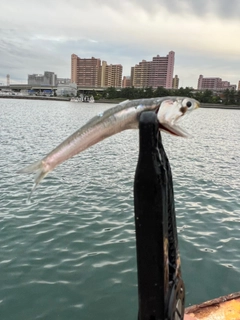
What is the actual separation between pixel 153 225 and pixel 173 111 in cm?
88

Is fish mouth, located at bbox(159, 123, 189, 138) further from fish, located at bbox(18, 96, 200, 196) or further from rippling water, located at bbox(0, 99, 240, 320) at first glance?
rippling water, located at bbox(0, 99, 240, 320)

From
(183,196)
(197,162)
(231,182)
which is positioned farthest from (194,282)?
Answer: (197,162)

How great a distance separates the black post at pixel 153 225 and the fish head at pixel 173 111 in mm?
70

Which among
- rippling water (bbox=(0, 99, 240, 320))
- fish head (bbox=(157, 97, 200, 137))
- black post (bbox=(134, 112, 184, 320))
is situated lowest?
rippling water (bbox=(0, 99, 240, 320))

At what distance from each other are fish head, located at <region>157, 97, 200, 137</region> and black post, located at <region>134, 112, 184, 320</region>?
7cm

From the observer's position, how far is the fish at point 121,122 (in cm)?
224

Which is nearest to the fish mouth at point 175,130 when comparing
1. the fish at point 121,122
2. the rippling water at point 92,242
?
the fish at point 121,122

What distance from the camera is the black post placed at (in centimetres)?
229

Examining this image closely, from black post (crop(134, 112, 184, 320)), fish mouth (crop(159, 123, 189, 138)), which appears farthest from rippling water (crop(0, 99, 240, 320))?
fish mouth (crop(159, 123, 189, 138))

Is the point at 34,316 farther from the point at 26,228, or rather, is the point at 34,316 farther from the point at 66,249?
the point at 26,228

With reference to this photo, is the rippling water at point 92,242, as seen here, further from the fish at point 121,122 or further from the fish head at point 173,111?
the fish head at point 173,111

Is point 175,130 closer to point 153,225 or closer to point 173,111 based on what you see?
point 173,111

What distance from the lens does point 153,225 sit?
7.78 ft

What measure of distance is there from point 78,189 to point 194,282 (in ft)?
23.8
